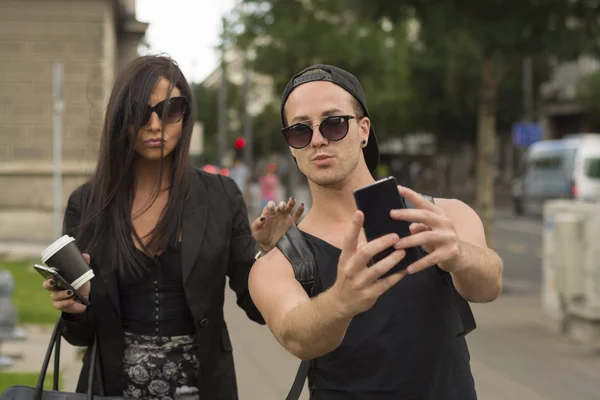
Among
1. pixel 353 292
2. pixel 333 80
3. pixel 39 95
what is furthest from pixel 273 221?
pixel 39 95

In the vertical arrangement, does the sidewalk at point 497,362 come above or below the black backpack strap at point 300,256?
below

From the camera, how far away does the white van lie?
103 ft

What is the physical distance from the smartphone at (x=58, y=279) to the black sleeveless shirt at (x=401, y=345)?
889 mm

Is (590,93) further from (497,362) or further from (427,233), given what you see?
(427,233)

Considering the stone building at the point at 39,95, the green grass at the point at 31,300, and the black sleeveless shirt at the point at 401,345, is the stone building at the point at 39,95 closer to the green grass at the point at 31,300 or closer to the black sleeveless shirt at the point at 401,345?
the green grass at the point at 31,300

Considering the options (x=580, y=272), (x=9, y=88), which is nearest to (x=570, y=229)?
(x=580, y=272)

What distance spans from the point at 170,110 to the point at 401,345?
137 cm

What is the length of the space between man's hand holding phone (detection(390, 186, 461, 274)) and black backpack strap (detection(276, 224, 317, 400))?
1.48 ft

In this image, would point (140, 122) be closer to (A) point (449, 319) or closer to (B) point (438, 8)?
(A) point (449, 319)

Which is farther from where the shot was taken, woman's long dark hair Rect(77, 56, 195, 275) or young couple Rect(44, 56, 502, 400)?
woman's long dark hair Rect(77, 56, 195, 275)

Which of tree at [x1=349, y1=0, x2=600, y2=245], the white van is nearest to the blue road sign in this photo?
the white van

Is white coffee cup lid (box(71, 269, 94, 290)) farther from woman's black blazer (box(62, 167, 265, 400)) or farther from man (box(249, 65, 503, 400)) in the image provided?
man (box(249, 65, 503, 400))

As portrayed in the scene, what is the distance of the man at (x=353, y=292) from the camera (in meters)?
2.32

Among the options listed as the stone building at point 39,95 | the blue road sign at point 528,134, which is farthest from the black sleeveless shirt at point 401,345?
the blue road sign at point 528,134
